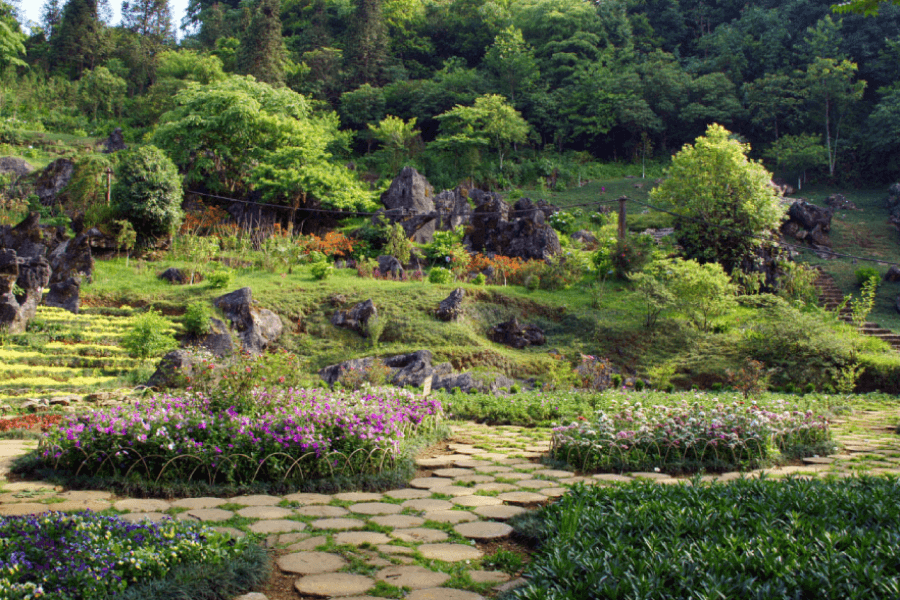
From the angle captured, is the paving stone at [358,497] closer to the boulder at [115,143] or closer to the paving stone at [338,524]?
the paving stone at [338,524]

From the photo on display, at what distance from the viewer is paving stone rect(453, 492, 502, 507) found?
166 inches

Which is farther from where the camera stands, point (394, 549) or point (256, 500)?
point (256, 500)

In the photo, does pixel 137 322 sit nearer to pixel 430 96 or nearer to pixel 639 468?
pixel 639 468

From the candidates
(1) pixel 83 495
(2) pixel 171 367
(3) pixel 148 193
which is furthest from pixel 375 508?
(3) pixel 148 193

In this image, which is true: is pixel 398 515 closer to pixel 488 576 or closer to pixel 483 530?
pixel 483 530

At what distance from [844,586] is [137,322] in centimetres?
1174

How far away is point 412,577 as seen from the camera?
2.86 meters

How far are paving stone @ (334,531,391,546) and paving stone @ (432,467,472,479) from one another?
164 centimetres

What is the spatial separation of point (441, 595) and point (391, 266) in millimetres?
14478

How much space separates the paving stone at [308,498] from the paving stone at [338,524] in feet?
1.58

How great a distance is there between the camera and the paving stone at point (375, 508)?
4008 millimetres

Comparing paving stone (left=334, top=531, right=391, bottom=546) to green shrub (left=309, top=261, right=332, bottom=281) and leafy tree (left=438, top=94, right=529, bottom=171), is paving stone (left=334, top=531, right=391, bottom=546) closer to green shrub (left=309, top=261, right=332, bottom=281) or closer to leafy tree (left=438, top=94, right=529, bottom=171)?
green shrub (left=309, top=261, right=332, bottom=281)

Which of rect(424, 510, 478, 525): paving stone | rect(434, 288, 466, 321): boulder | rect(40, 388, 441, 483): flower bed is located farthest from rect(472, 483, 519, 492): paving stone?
rect(434, 288, 466, 321): boulder

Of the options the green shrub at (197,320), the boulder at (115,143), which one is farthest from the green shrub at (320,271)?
the boulder at (115,143)
